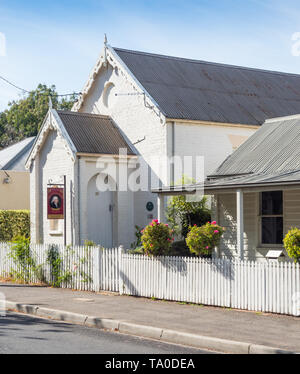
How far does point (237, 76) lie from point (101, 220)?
9.09 metres

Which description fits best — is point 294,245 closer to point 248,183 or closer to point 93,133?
point 248,183

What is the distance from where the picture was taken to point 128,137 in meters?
24.5

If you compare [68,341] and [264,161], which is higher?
[264,161]

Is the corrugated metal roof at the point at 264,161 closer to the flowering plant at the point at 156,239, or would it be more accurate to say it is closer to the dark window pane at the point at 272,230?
the dark window pane at the point at 272,230

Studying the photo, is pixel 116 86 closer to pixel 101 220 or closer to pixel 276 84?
pixel 101 220

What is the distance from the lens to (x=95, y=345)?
33.0ft

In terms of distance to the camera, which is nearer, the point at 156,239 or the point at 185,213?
the point at 156,239

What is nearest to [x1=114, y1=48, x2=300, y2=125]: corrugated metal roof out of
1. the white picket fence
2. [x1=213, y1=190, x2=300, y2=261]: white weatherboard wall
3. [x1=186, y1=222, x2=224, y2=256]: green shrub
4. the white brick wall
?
the white brick wall

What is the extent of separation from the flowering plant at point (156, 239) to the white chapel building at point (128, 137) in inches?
266

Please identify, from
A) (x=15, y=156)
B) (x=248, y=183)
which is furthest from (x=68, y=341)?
(x=15, y=156)

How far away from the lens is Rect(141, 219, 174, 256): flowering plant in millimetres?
15812

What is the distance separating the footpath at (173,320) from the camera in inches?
400

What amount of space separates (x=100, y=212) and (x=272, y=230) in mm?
8337
